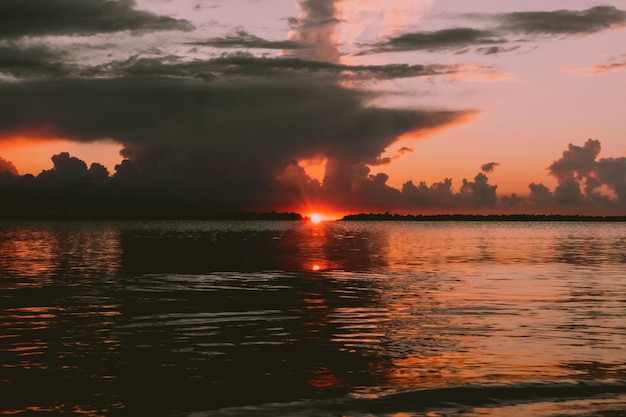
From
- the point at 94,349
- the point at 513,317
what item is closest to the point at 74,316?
the point at 94,349

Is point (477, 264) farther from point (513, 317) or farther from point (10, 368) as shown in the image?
point (10, 368)

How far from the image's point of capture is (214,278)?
56.3 m

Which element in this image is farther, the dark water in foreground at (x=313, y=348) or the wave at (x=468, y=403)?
the dark water in foreground at (x=313, y=348)

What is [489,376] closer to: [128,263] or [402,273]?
[402,273]

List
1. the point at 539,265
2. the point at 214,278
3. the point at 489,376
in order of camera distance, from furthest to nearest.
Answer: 1. the point at 539,265
2. the point at 214,278
3. the point at 489,376

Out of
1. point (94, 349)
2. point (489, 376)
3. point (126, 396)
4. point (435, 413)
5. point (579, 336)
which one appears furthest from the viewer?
point (579, 336)

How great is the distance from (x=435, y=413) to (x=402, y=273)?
4585 cm

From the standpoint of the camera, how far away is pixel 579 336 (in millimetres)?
28203

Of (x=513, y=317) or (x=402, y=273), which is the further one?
(x=402, y=273)

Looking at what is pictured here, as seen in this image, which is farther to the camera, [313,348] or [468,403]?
[313,348]

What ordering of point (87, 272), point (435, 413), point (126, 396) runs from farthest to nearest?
point (87, 272) → point (126, 396) → point (435, 413)

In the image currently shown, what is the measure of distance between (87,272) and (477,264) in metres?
39.0

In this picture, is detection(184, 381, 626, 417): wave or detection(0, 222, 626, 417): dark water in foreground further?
detection(0, 222, 626, 417): dark water in foreground

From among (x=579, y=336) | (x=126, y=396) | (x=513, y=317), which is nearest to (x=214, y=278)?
(x=513, y=317)
